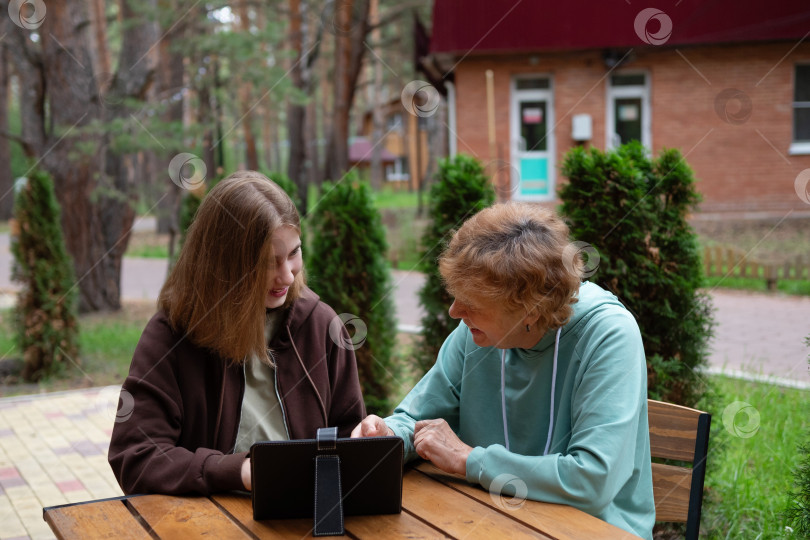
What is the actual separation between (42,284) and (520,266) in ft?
21.1

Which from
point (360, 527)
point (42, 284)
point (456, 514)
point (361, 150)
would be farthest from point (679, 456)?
point (361, 150)

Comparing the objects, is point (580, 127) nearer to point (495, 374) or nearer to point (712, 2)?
point (712, 2)

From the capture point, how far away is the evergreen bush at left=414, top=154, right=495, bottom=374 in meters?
4.69

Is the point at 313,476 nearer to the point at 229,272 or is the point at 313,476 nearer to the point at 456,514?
the point at 456,514

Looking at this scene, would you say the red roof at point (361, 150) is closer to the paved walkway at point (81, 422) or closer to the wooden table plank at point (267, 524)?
the paved walkway at point (81, 422)

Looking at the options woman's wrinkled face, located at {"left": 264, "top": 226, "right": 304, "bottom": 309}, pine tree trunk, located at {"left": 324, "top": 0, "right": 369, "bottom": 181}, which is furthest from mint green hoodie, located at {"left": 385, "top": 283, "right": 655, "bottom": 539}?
pine tree trunk, located at {"left": 324, "top": 0, "right": 369, "bottom": 181}

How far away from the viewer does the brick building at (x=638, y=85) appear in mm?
14945

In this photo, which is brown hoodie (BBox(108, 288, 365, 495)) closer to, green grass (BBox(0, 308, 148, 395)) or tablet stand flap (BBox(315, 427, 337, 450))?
tablet stand flap (BBox(315, 427, 337, 450))

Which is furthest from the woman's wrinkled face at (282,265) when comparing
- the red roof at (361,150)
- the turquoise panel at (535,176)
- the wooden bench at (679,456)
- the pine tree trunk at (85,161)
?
the red roof at (361,150)

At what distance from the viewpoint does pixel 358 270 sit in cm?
554

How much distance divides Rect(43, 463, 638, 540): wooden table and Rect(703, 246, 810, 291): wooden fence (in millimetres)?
10269

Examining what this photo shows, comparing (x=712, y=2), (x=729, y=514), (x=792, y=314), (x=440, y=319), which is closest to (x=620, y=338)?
(x=729, y=514)

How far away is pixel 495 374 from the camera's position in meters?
2.36

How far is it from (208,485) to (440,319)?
9.57 feet
